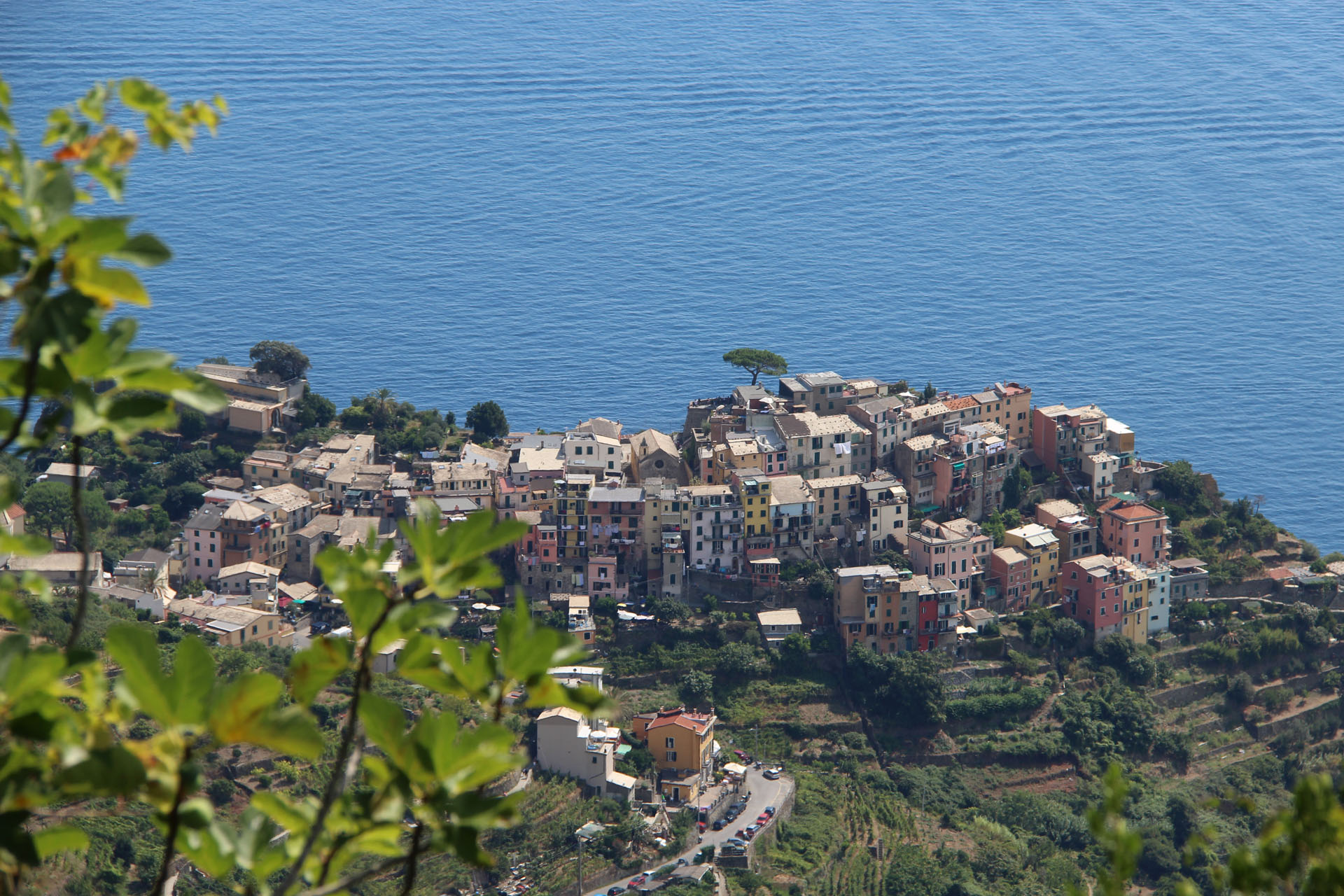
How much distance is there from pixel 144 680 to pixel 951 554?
25865 millimetres

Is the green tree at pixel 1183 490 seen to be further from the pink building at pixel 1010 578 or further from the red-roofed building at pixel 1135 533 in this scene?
the pink building at pixel 1010 578

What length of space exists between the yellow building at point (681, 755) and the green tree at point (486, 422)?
9.31 meters

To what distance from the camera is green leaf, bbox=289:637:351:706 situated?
2.67 meters

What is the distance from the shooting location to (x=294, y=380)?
34094 mm

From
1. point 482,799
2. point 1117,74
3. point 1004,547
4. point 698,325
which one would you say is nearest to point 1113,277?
point 698,325

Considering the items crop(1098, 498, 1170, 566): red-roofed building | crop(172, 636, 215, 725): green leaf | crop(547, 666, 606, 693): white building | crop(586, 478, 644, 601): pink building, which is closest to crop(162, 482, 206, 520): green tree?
crop(586, 478, 644, 601): pink building

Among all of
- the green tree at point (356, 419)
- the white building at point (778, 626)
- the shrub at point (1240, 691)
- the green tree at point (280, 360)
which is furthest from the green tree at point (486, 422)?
the shrub at point (1240, 691)

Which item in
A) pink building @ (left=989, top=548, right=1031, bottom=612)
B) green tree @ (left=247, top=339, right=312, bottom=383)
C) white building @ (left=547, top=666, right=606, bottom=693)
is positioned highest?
green tree @ (left=247, top=339, right=312, bottom=383)

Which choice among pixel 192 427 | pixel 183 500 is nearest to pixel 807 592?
pixel 183 500

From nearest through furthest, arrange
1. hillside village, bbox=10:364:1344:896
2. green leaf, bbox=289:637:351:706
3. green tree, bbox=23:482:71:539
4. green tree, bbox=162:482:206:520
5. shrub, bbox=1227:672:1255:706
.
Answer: green leaf, bbox=289:637:351:706 < hillside village, bbox=10:364:1344:896 < green tree, bbox=23:482:71:539 < shrub, bbox=1227:672:1255:706 < green tree, bbox=162:482:206:520

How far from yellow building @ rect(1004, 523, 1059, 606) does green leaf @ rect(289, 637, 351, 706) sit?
2642 cm

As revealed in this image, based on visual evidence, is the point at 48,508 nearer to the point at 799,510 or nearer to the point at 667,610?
the point at 667,610

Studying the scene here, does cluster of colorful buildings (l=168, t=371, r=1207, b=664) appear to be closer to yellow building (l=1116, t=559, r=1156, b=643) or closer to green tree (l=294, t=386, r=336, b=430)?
yellow building (l=1116, t=559, r=1156, b=643)

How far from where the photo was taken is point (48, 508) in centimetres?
2800
